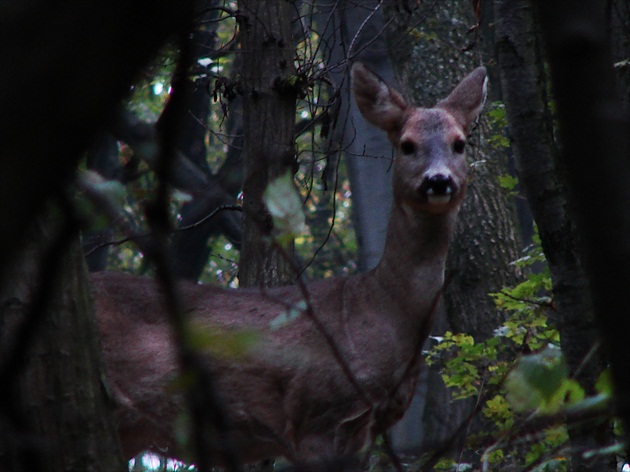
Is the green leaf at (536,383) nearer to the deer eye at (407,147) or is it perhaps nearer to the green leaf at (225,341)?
the green leaf at (225,341)

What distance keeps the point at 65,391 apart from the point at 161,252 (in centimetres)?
137

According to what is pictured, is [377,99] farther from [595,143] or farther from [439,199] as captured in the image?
[595,143]

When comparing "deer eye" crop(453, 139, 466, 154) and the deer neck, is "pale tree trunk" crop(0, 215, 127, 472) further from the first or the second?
"deer eye" crop(453, 139, 466, 154)

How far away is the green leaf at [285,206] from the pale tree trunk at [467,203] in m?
7.19

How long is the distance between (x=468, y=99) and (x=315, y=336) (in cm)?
191

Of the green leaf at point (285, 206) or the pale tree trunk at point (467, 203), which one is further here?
the pale tree trunk at point (467, 203)

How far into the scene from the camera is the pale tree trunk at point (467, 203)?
9.97 m

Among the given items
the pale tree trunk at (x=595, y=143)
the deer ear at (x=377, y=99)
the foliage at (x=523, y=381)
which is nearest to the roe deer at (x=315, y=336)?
the deer ear at (x=377, y=99)

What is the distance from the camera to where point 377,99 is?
6574 millimetres

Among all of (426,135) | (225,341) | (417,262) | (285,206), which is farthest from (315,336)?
(225,341)

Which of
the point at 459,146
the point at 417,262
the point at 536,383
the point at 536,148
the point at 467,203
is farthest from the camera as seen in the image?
the point at 467,203

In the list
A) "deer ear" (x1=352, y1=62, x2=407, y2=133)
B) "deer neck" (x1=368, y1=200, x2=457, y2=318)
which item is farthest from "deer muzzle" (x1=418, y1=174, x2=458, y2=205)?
"deer ear" (x1=352, y1=62, x2=407, y2=133)

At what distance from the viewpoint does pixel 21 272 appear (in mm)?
2703

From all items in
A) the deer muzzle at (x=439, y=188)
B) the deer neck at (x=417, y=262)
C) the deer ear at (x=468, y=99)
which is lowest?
the deer neck at (x=417, y=262)
